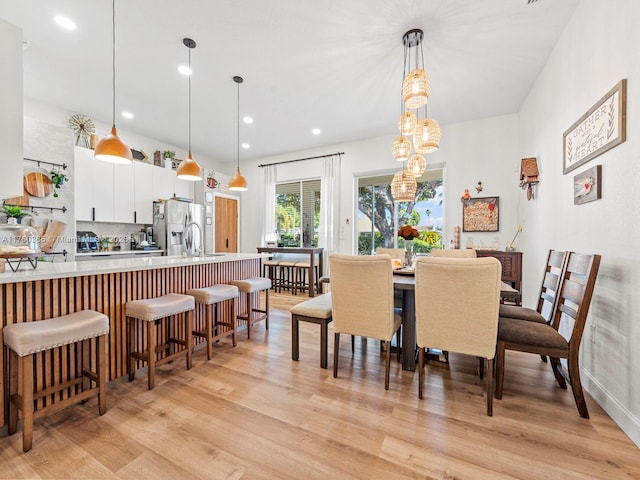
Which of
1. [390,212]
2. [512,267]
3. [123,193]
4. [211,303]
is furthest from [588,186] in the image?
[123,193]

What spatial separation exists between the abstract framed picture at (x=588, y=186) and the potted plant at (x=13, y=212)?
17.7 feet

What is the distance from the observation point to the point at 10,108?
1828 mm

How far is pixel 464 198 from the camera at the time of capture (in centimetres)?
474

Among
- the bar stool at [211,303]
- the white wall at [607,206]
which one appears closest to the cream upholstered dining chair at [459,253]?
the white wall at [607,206]

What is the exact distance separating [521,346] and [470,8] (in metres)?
2.77

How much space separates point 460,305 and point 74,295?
2.62 m

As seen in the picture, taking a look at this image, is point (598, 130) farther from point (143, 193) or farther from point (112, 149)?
point (143, 193)

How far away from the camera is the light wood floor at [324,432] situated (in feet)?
4.47

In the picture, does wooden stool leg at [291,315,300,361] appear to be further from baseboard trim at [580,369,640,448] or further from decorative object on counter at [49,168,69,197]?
decorative object on counter at [49,168,69,197]

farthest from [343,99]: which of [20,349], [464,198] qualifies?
[20,349]

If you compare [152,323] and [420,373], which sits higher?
[152,323]

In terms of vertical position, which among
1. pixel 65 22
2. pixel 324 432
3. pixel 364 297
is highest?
pixel 65 22

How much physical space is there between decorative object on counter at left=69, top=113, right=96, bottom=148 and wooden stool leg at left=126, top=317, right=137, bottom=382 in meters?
3.98

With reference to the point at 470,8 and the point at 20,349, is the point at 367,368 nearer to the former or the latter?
the point at 20,349
